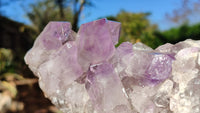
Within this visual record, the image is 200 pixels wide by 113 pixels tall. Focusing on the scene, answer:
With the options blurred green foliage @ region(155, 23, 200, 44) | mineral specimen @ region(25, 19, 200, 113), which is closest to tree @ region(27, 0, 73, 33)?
blurred green foliage @ region(155, 23, 200, 44)

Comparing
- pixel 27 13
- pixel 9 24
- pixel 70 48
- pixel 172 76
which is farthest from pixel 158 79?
pixel 27 13

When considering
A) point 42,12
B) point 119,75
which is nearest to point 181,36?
point 119,75

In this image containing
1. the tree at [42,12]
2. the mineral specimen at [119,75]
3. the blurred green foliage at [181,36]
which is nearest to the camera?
the mineral specimen at [119,75]

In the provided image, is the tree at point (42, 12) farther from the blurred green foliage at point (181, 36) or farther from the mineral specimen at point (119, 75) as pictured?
the mineral specimen at point (119, 75)

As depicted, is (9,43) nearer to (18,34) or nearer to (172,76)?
(18,34)

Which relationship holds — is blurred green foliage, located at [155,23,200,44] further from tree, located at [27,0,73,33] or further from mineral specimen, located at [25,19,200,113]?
tree, located at [27,0,73,33]

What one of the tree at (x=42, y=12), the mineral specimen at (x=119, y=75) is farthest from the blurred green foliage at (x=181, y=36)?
the tree at (x=42, y=12)

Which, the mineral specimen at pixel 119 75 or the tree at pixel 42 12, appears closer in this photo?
the mineral specimen at pixel 119 75

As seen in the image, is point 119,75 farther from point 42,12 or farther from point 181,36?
point 42,12

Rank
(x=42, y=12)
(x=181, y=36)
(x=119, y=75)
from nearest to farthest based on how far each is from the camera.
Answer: (x=119, y=75), (x=181, y=36), (x=42, y=12)
